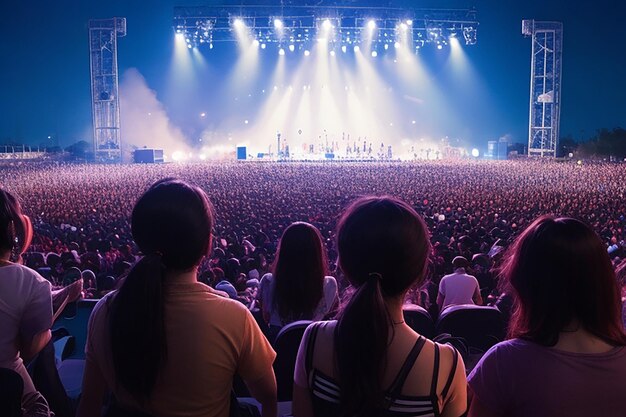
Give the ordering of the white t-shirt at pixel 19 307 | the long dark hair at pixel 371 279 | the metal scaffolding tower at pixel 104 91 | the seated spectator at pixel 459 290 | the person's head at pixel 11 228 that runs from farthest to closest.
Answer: the metal scaffolding tower at pixel 104 91, the seated spectator at pixel 459 290, the person's head at pixel 11 228, the white t-shirt at pixel 19 307, the long dark hair at pixel 371 279

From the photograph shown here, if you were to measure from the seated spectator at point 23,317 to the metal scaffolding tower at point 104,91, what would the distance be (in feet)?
97.3

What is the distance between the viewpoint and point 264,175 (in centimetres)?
2184

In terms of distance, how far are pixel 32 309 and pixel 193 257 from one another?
843 millimetres

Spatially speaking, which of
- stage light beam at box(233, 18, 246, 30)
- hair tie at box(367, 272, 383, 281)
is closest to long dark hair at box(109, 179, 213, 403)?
hair tie at box(367, 272, 383, 281)

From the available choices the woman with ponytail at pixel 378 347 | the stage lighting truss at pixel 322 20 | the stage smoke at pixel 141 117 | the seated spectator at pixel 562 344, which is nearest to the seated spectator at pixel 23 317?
the woman with ponytail at pixel 378 347

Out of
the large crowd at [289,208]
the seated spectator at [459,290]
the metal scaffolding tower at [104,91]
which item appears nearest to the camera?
the seated spectator at [459,290]

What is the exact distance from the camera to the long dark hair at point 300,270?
3379 mm

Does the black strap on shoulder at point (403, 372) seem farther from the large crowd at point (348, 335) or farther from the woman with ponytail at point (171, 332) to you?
the woman with ponytail at point (171, 332)

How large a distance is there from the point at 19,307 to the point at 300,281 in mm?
1501

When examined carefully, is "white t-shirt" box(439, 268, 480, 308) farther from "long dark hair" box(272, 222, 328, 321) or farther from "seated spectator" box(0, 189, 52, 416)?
"seated spectator" box(0, 189, 52, 416)

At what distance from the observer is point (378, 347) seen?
170 centimetres

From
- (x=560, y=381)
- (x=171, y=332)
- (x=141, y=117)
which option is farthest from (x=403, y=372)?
(x=141, y=117)

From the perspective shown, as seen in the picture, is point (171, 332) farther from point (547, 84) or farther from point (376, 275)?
point (547, 84)

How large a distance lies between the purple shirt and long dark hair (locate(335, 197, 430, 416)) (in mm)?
375
